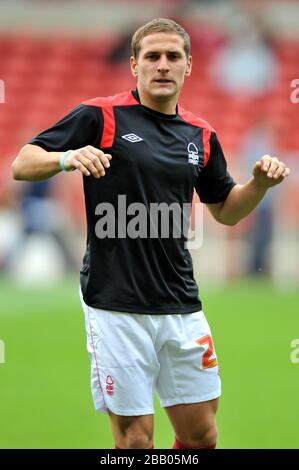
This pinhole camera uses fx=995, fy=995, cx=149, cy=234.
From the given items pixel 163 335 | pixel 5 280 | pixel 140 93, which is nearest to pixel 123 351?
pixel 163 335

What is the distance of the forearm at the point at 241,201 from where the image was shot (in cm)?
510

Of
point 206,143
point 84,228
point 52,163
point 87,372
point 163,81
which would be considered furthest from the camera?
point 84,228

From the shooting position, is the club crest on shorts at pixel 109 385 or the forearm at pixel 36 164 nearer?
the forearm at pixel 36 164

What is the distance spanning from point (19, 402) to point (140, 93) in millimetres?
3399

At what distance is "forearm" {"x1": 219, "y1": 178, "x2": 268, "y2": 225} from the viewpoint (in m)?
5.10

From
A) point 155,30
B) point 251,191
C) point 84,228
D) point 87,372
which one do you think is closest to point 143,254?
point 251,191

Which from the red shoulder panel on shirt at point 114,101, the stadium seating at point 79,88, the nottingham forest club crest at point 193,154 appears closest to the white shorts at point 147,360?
the nottingham forest club crest at point 193,154

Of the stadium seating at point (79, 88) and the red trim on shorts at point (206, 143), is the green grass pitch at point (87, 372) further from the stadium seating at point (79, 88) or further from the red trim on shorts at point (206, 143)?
the stadium seating at point (79, 88)

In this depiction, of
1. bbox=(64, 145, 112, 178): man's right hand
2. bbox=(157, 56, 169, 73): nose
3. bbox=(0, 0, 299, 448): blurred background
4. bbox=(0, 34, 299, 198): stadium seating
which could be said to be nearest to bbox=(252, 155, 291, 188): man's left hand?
bbox=(157, 56, 169, 73): nose

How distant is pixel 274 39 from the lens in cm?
2091

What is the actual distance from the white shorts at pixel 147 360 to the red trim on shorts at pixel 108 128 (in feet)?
2.61

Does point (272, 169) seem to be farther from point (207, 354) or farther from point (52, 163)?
point (52, 163)

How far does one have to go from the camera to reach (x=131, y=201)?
4.70 m

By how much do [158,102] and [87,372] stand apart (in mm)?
4398
